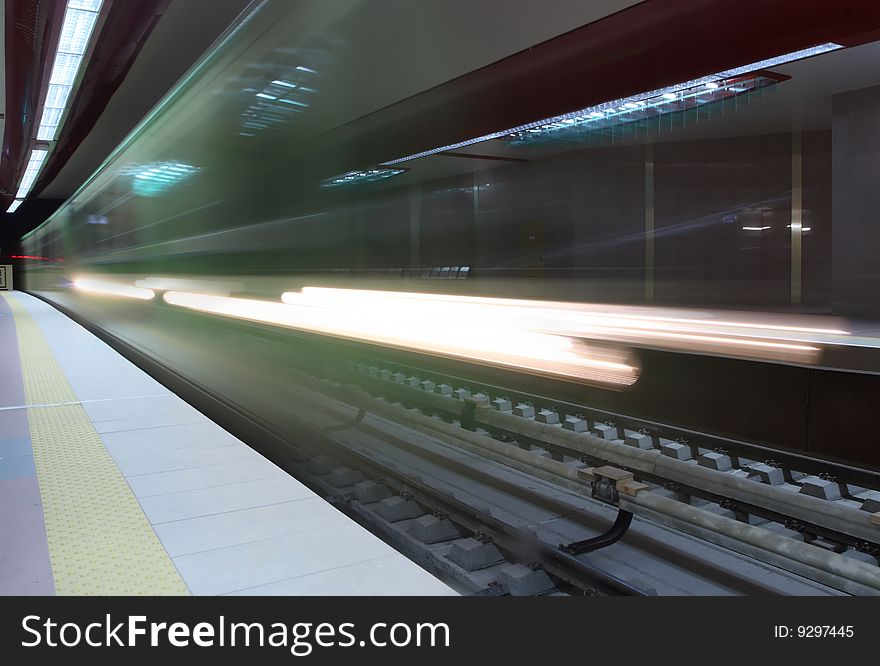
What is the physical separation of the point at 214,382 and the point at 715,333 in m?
5.12

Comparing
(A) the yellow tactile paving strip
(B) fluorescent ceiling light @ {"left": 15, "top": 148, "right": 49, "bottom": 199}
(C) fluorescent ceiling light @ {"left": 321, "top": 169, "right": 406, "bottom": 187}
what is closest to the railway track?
(A) the yellow tactile paving strip

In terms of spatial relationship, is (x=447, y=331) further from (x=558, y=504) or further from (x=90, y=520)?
→ (x=90, y=520)

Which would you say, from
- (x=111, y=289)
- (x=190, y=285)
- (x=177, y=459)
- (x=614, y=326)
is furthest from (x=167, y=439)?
(x=111, y=289)

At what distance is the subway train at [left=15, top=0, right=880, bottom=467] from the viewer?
475cm

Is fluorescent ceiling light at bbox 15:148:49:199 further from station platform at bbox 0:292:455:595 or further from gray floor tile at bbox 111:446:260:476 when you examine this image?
gray floor tile at bbox 111:446:260:476

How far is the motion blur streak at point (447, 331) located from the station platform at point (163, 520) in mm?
2486

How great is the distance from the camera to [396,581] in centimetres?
172

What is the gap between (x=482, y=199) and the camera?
37.8ft

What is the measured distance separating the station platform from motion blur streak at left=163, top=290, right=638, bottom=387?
8.16 feet

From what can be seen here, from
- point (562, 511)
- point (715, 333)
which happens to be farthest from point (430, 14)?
point (562, 511)

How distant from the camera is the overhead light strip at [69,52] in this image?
5537 millimetres

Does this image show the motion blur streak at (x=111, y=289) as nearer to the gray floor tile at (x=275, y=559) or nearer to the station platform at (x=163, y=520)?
the station platform at (x=163, y=520)

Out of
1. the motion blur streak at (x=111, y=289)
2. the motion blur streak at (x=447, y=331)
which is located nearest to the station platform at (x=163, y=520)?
the motion blur streak at (x=447, y=331)
